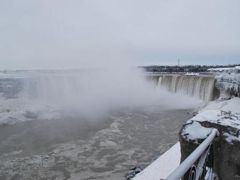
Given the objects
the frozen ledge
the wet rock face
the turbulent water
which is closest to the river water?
the turbulent water

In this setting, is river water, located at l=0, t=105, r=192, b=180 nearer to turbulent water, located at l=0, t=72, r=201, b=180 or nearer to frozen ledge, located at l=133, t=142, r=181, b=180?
turbulent water, located at l=0, t=72, r=201, b=180

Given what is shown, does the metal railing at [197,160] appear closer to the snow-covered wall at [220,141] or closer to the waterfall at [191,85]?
the snow-covered wall at [220,141]

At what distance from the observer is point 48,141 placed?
12.6 m

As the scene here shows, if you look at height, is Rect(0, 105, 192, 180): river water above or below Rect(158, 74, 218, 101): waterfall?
below

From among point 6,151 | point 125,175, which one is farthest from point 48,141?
point 125,175

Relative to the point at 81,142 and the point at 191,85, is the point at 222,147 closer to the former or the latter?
the point at 81,142

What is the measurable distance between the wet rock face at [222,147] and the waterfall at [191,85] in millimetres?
22153

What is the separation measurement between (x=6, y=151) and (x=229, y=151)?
11205 millimetres

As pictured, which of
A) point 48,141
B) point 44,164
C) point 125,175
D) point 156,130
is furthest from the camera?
point 156,130

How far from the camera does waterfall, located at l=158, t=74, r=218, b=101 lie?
23919 millimetres

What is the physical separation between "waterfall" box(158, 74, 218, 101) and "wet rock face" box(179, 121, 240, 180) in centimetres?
2215

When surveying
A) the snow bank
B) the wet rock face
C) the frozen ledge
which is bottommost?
the frozen ledge

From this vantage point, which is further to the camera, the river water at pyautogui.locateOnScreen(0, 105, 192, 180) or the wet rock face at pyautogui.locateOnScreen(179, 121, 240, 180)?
the river water at pyautogui.locateOnScreen(0, 105, 192, 180)

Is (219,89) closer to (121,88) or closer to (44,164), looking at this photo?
(121,88)
